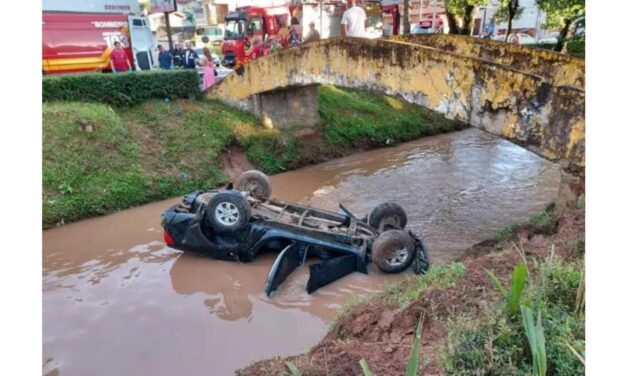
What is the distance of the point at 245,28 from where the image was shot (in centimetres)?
2506

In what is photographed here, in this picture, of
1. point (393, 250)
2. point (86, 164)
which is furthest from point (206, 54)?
point (393, 250)

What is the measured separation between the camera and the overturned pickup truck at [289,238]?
6.49 meters

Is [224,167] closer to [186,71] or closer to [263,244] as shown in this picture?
[186,71]

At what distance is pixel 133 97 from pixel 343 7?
51.2 ft

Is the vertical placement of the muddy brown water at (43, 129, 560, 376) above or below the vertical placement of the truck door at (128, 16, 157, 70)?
below

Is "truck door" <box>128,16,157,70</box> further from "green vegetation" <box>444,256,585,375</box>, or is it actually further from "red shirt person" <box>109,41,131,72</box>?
"green vegetation" <box>444,256,585,375</box>

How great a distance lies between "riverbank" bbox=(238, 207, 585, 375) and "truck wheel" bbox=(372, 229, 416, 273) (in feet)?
2.81

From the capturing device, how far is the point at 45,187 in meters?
9.54

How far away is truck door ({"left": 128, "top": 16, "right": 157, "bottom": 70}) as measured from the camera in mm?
16484

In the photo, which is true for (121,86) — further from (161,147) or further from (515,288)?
(515,288)

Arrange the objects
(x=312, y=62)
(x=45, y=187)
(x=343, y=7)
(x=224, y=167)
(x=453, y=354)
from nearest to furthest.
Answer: (x=453, y=354), (x=45, y=187), (x=312, y=62), (x=224, y=167), (x=343, y=7)

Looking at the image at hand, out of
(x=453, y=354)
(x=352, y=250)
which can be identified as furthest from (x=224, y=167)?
(x=453, y=354)

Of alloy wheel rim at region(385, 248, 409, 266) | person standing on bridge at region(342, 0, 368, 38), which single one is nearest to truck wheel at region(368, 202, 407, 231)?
alloy wheel rim at region(385, 248, 409, 266)

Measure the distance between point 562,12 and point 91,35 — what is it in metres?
16.7
